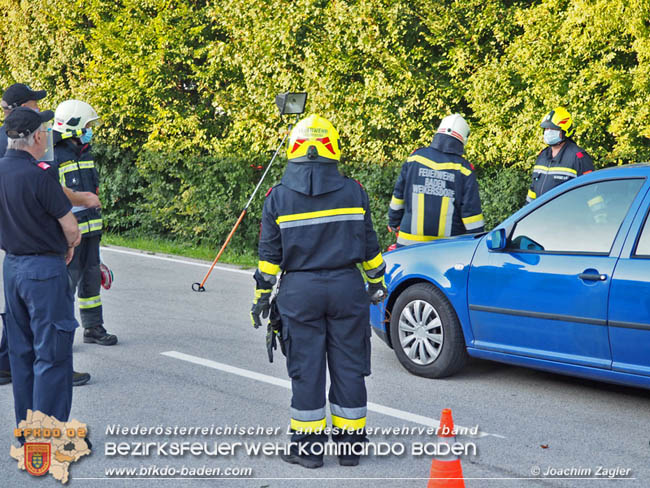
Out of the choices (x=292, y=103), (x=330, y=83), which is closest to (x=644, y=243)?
(x=292, y=103)

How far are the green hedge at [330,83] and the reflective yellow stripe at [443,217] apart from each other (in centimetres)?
341

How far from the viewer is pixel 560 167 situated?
28.3ft

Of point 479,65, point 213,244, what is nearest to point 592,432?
point 479,65

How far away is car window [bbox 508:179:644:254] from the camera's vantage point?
561 centimetres

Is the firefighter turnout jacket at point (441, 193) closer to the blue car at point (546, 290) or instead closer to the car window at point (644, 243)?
the blue car at point (546, 290)

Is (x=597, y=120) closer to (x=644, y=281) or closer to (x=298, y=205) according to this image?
(x=644, y=281)

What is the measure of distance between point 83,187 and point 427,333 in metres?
3.28

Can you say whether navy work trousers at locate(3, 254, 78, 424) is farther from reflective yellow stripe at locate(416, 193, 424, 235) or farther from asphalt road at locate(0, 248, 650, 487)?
reflective yellow stripe at locate(416, 193, 424, 235)

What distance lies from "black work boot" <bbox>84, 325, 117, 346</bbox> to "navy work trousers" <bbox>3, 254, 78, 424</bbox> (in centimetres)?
281

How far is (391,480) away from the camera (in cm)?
459

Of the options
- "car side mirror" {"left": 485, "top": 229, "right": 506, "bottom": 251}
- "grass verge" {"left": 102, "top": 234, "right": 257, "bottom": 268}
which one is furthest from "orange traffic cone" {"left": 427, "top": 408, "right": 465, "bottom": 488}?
"grass verge" {"left": 102, "top": 234, "right": 257, "bottom": 268}

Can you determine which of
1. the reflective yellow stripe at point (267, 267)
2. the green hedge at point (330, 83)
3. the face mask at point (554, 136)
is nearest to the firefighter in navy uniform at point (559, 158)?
the face mask at point (554, 136)

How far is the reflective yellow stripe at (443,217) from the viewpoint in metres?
7.41

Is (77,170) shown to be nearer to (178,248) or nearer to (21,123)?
(21,123)
